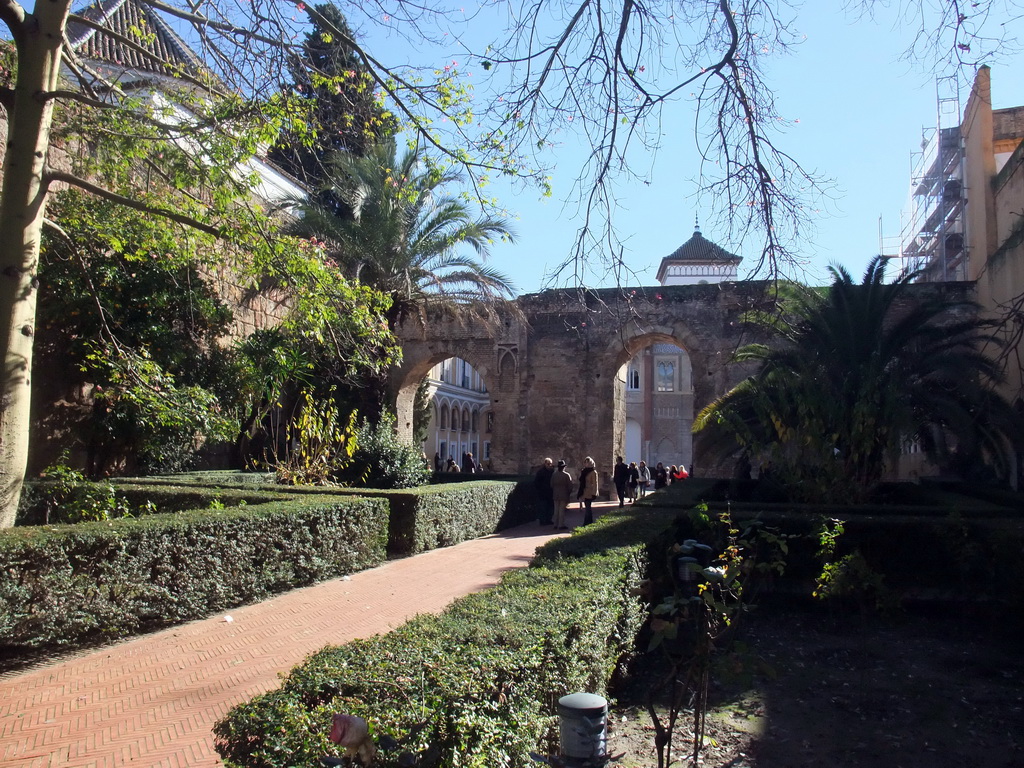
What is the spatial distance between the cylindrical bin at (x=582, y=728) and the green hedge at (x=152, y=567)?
423cm

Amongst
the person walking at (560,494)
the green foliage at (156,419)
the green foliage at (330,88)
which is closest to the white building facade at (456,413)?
the person walking at (560,494)

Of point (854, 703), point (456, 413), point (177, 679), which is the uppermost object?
point (456, 413)

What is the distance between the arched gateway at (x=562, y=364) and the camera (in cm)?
2233

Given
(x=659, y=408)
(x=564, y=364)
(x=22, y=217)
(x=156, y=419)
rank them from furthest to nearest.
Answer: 1. (x=659, y=408)
2. (x=564, y=364)
3. (x=156, y=419)
4. (x=22, y=217)

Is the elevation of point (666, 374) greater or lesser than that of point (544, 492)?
greater

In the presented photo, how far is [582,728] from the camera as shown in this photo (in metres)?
2.81

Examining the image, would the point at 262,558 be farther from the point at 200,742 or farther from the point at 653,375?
the point at 653,375

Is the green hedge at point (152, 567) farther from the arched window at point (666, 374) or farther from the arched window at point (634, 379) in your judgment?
the arched window at point (666, 374)

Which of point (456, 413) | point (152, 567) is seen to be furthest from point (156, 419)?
point (456, 413)

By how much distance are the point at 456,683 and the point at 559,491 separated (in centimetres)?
1216

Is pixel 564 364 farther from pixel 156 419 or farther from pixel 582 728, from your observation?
pixel 582 728

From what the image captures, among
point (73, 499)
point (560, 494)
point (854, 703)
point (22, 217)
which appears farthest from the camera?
point (560, 494)

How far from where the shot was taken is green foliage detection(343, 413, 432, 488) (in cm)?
1488

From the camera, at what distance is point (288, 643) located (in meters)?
5.96
